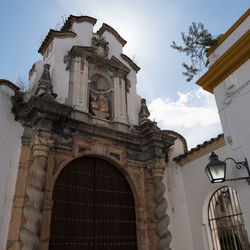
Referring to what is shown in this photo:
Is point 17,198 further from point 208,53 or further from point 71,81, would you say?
point 208,53

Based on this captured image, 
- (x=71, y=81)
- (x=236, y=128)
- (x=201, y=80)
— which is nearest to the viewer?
(x=236, y=128)

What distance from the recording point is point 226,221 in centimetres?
694

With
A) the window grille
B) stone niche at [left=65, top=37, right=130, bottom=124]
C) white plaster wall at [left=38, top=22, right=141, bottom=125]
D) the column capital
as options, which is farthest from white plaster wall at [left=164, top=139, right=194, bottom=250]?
stone niche at [left=65, top=37, right=130, bottom=124]

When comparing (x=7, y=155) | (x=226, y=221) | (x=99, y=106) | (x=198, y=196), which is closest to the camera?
(x=7, y=155)

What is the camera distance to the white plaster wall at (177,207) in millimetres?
7410

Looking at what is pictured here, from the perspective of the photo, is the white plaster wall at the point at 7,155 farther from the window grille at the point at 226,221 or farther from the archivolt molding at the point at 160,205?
the window grille at the point at 226,221

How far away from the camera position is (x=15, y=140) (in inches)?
244

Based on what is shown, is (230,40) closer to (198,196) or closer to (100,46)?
(198,196)

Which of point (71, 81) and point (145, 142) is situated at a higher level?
point (71, 81)

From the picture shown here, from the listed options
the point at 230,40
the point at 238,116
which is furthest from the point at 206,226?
the point at 230,40

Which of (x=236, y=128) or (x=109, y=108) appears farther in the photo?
(x=109, y=108)

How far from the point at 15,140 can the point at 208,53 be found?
4.67m

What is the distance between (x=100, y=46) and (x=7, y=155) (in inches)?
185

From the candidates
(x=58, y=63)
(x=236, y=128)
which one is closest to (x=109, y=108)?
(x=58, y=63)
